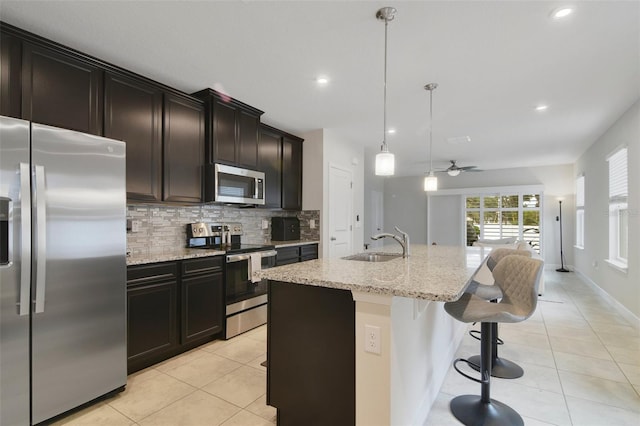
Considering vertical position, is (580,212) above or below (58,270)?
above

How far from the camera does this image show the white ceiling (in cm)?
201

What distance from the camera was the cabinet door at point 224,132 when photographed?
3418 mm

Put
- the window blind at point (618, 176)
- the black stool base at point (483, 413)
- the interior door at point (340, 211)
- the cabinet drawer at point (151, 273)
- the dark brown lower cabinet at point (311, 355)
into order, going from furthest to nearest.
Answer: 1. the interior door at point (340, 211)
2. the window blind at point (618, 176)
3. the cabinet drawer at point (151, 273)
4. the black stool base at point (483, 413)
5. the dark brown lower cabinet at point (311, 355)

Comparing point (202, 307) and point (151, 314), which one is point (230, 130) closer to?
point (202, 307)

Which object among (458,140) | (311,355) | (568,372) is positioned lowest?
(568,372)

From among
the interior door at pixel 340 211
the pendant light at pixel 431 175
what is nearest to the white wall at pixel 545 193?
the pendant light at pixel 431 175

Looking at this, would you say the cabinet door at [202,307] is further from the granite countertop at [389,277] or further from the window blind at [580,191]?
the window blind at [580,191]

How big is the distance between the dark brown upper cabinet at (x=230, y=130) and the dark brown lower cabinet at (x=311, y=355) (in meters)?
2.11

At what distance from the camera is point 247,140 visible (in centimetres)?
383

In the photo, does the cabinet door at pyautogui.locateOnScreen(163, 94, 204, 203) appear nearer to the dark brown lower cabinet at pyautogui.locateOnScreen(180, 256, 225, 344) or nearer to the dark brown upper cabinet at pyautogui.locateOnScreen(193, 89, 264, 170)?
the dark brown upper cabinet at pyautogui.locateOnScreen(193, 89, 264, 170)

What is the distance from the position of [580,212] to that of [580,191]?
460mm

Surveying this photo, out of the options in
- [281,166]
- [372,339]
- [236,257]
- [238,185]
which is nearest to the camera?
[372,339]

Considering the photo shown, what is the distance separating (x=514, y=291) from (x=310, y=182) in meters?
3.16

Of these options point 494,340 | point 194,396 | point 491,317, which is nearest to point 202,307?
point 194,396
